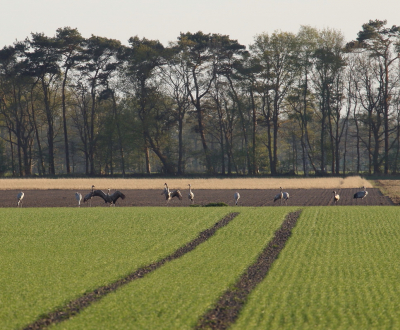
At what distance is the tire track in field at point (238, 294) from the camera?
10837 mm

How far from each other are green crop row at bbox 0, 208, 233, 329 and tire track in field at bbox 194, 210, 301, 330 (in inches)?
137

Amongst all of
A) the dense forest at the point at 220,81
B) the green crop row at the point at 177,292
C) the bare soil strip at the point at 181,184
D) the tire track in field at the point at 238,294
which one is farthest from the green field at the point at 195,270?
the dense forest at the point at 220,81

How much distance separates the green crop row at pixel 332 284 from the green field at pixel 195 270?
29 mm

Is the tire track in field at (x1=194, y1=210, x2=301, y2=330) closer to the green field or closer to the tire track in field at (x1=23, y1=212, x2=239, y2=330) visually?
the green field

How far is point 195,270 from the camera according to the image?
626 inches

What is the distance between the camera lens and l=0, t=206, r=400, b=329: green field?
11188 mm

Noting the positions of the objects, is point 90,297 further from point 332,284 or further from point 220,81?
point 220,81

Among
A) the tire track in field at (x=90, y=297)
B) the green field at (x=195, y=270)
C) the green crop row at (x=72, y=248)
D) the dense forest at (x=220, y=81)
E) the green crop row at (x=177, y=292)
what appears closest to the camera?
the green crop row at (x=177, y=292)

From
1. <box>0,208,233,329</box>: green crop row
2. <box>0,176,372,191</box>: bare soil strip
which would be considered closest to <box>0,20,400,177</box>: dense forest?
<box>0,176,372,191</box>: bare soil strip

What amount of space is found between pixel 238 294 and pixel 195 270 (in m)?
2.99

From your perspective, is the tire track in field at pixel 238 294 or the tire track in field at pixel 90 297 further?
the tire track in field at pixel 90 297

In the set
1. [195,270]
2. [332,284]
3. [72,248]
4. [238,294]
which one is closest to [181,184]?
[72,248]

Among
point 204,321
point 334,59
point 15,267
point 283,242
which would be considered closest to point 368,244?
point 283,242

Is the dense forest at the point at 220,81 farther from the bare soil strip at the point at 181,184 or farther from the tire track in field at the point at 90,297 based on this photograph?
the tire track in field at the point at 90,297
